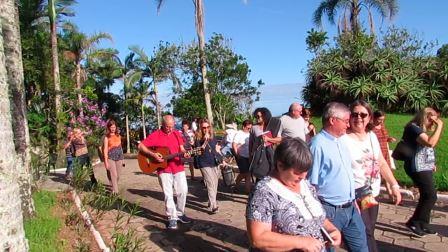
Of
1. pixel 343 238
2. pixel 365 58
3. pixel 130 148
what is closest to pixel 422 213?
pixel 343 238

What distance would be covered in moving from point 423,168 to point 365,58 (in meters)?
12.5

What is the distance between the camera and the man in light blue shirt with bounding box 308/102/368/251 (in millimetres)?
3578

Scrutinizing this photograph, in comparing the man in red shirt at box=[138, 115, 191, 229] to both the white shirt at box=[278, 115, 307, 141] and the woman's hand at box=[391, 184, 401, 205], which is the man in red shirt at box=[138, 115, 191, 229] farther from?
the woman's hand at box=[391, 184, 401, 205]

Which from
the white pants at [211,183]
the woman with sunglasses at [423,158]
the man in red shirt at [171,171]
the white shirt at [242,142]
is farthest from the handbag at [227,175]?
the woman with sunglasses at [423,158]

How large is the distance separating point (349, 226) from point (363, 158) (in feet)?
2.39

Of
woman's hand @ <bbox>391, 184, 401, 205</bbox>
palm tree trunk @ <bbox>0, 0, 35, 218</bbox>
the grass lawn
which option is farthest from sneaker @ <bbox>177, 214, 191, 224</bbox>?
the grass lawn

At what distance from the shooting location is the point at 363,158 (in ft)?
13.4

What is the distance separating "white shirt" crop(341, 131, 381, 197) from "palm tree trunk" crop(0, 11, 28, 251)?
9.00ft

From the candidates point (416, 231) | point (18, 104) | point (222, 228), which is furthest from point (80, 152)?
point (416, 231)

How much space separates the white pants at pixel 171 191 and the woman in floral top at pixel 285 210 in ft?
13.8

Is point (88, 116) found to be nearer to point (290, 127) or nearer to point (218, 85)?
point (218, 85)

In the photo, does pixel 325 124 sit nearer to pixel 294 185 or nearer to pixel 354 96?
pixel 294 185

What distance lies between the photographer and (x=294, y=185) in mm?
2689

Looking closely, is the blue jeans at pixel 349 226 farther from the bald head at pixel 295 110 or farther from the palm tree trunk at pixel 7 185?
the bald head at pixel 295 110
